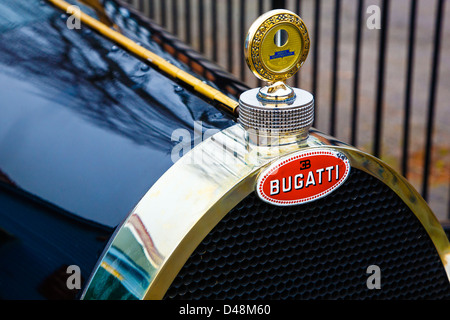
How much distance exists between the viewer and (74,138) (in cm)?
138

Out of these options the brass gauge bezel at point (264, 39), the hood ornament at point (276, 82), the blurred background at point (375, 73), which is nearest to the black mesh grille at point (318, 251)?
the hood ornament at point (276, 82)

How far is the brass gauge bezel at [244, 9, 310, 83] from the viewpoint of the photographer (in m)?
1.21

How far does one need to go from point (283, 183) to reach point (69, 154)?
0.46 meters

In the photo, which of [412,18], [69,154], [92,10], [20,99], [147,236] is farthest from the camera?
[412,18]

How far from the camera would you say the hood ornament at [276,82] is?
1216 mm

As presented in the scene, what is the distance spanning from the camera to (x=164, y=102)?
4.75ft

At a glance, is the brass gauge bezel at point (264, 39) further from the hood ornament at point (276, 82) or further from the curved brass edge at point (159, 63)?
the curved brass edge at point (159, 63)

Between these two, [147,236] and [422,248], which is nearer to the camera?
[147,236]

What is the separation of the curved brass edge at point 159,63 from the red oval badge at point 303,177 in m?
0.24

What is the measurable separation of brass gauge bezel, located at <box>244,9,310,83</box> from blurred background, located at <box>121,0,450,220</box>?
168 cm

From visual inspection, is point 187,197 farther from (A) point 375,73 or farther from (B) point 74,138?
(A) point 375,73

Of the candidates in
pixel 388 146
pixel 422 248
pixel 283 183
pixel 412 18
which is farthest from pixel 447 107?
pixel 283 183

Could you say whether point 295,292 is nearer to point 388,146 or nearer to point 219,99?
point 219,99

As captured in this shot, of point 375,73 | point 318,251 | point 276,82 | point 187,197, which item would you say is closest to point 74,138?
point 187,197
